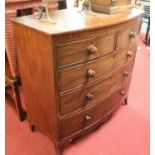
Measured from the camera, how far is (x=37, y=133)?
170 cm

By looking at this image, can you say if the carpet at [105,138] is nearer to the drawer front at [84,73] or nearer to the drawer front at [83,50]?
the drawer front at [84,73]

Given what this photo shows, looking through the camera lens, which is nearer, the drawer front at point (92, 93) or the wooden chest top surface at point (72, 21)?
the wooden chest top surface at point (72, 21)

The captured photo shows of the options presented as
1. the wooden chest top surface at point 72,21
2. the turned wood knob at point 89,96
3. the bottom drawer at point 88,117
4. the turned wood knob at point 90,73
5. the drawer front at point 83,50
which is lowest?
the bottom drawer at point 88,117

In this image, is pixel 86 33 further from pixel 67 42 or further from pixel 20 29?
pixel 20 29

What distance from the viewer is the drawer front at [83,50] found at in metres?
1.07

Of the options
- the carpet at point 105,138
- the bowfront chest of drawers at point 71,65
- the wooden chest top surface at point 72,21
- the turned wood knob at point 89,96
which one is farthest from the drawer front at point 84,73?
the carpet at point 105,138

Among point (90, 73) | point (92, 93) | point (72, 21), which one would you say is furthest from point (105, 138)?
point (72, 21)

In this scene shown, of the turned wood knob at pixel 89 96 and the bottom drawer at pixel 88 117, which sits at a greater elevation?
the turned wood knob at pixel 89 96

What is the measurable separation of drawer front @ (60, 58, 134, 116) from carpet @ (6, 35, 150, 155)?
0.40 metres

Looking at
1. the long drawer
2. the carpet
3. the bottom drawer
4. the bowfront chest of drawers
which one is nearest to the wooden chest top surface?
the bowfront chest of drawers

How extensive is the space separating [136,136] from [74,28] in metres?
1.17

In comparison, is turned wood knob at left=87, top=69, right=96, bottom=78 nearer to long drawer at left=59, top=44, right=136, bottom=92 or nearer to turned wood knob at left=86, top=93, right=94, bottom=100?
long drawer at left=59, top=44, right=136, bottom=92

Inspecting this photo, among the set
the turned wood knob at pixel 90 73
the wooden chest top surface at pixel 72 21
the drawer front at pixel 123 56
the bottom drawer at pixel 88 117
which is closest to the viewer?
the wooden chest top surface at pixel 72 21
